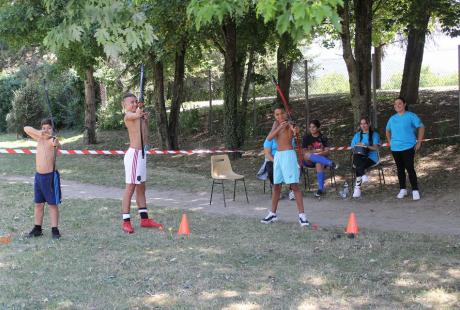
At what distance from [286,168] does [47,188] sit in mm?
3156

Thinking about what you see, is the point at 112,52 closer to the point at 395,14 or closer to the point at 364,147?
the point at 364,147

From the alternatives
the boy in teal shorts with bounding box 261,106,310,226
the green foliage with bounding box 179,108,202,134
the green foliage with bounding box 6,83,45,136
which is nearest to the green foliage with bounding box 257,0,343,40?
the boy in teal shorts with bounding box 261,106,310,226

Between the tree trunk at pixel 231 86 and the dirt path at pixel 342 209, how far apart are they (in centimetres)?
406

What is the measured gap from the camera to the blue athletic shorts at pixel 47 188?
291 inches

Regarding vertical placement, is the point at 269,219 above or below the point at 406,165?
below

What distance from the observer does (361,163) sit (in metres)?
10.4

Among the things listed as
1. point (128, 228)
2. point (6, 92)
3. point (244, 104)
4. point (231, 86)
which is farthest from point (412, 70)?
point (6, 92)

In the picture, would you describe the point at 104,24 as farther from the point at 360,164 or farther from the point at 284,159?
the point at 360,164

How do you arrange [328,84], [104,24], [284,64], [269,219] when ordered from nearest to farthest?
[104,24] → [269,219] → [284,64] → [328,84]

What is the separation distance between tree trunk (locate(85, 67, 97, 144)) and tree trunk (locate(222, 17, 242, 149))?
8.26 m

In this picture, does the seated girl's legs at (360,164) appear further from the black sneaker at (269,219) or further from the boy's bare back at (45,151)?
the boy's bare back at (45,151)

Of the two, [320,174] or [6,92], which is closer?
[320,174]

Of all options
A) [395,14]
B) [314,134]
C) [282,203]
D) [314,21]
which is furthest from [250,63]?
[314,21]

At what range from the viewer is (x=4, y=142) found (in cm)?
2722
